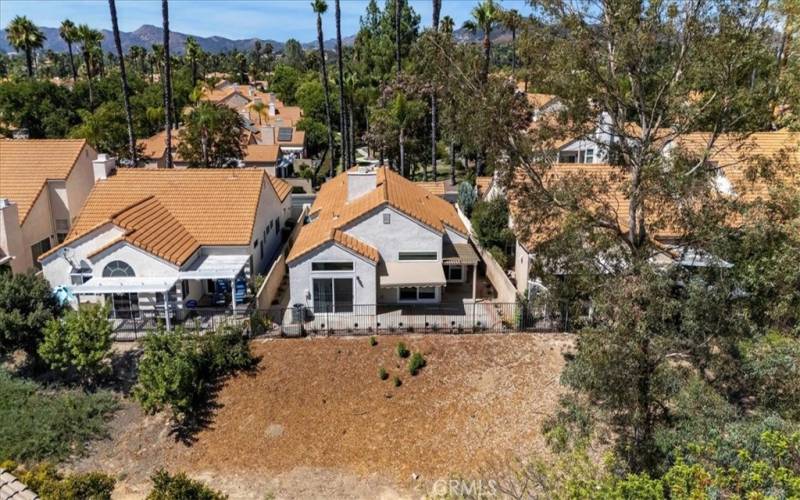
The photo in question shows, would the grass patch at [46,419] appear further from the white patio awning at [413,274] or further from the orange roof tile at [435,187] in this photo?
the orange roof tile at [435,187]

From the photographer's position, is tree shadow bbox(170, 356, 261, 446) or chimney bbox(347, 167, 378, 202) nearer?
tree shadow bbox(170, 356, 261, 446)

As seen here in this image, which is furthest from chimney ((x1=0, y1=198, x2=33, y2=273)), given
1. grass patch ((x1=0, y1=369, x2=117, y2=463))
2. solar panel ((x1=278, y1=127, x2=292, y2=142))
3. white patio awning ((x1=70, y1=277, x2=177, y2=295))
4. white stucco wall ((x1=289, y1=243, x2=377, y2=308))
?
solar panel ((x1=278, y1=127, x2=292, y2=142))

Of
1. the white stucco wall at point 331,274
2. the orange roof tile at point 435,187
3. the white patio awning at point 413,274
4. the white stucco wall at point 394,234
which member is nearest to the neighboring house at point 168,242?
the white stucco wall at point 331,274

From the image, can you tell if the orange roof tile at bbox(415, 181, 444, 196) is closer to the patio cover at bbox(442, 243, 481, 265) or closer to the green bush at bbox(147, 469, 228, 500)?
the patio cover at bbox(442, 243, 481, 265)

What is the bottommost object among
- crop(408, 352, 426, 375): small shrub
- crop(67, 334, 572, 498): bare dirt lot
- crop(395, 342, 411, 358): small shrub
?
crop(67, 334, 572, 498): bare dirt lot

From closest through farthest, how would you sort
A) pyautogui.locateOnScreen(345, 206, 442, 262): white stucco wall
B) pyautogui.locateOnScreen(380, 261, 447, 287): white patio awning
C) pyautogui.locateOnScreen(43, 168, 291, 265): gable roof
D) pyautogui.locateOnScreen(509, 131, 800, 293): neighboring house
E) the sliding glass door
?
pyautogui.locateOnScreen(509, 131, 800, 293): neighboring house
pyautogui.locateOnScreen(380, 261, 447, 287): white patio awning
the sliding glass door
pyautogui.locateOnScreen(43, 168, 291, 265): gable roof
pyautogui.locateOnScreen(345, 206, 442, 262): white stucco wall

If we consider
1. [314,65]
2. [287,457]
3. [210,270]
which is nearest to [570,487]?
[287,457]
